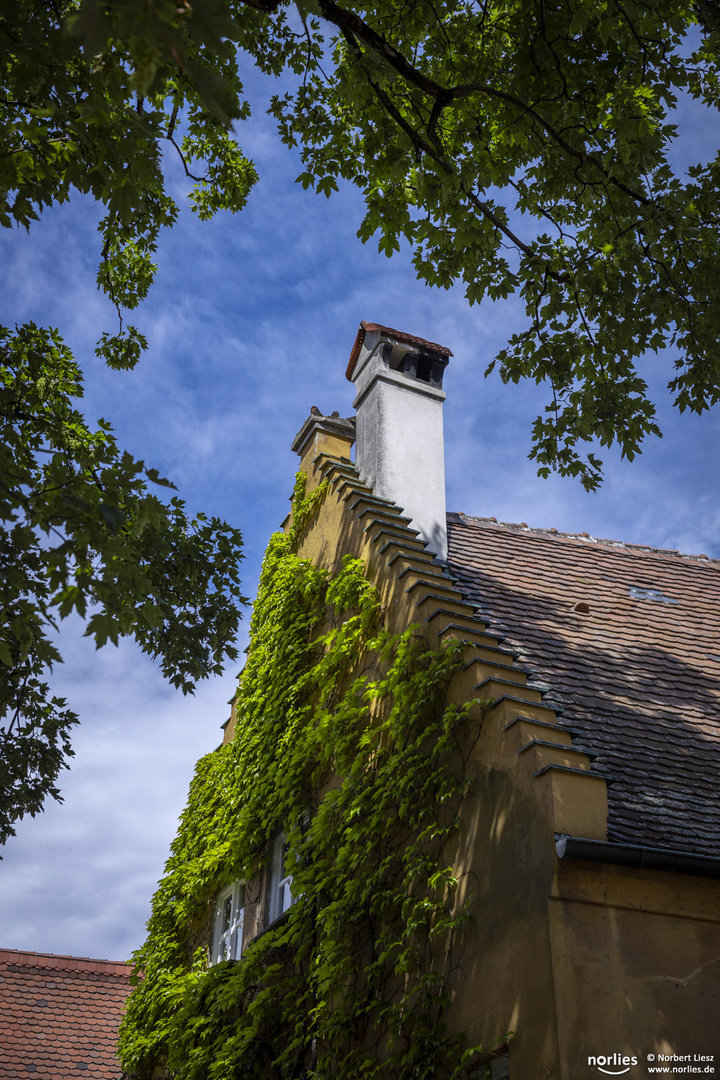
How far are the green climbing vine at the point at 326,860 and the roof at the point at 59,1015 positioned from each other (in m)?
6.40

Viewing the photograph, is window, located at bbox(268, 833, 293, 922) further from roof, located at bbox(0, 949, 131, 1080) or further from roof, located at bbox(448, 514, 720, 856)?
roof, located at bbox(0, 949, 131, 1080)

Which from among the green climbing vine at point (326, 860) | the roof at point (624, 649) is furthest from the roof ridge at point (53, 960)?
the roof at point (624, 649)

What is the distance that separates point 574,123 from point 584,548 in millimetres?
6059

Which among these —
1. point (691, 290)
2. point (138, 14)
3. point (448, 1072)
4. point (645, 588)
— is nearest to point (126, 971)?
point (645, 588)

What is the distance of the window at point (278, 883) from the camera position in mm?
8789

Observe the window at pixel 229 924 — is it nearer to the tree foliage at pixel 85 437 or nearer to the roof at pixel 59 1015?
the tree foliage at pixel 85 437

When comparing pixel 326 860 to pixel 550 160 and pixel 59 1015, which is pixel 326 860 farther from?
pixel 59 1015

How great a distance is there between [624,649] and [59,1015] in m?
14.1

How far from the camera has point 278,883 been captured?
9.04 meters

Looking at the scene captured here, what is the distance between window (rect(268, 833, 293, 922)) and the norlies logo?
14.9ft

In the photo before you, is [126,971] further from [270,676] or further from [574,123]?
[574,123]

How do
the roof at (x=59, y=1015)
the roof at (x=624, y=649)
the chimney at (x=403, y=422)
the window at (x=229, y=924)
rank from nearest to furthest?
the roof at (x=624, y=649) → the window at (x=229, y=924) → the chimney at (x=403, y=422) → the roof at (x=59, y=1015)

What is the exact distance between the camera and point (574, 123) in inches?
290

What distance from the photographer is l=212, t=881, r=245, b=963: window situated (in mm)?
9719
